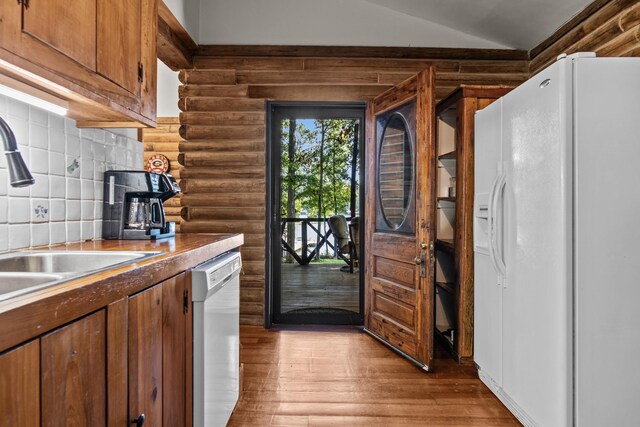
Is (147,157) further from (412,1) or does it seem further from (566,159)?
(566,159)

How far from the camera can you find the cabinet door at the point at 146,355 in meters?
1.13

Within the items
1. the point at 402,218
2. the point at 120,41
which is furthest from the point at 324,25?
the point at 120,41

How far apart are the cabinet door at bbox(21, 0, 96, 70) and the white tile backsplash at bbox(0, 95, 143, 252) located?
1.30 feet

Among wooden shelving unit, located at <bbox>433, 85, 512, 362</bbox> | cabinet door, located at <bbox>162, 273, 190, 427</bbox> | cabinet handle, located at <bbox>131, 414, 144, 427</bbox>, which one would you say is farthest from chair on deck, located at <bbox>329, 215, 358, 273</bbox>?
cabinet handle, located at <bbox>131, 414, 144, 427</bbox>

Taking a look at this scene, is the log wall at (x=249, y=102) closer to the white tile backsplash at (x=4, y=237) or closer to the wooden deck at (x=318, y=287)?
the wooden deck at (x=318, y=287)

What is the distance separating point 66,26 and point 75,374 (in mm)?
1200

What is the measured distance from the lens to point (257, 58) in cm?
384

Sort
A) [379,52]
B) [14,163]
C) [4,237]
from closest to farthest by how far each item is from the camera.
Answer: [14,163] → [4,237] → [379,52]

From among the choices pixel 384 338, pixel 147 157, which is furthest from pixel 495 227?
pixel 147 157

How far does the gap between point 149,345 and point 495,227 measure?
1944mm

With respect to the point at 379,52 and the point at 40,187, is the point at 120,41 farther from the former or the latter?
the point at 379,52

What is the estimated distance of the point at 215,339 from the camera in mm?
1743

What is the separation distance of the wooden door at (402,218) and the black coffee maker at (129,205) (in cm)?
187

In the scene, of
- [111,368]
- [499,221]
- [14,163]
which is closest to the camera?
[111,368]
